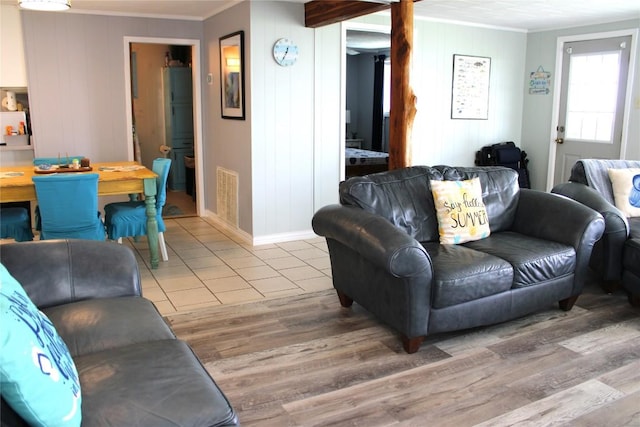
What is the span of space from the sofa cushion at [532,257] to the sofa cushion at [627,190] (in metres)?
1.14

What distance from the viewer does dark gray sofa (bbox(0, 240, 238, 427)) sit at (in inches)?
59.4

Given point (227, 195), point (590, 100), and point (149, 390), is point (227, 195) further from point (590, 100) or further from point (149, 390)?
point (149, 390)

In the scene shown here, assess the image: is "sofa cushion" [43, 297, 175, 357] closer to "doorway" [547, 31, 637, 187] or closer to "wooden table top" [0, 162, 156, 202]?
"wooden table top" [0, 162, 156, 202]

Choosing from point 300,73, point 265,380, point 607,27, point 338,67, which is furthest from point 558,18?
point 265,380

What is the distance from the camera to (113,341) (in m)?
1.94

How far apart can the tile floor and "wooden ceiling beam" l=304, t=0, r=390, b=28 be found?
6.56 ft

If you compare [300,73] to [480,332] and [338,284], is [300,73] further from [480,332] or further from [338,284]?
[480,332]

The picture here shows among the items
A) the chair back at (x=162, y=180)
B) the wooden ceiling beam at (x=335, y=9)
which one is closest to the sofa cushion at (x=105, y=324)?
the chair back at (x=162, y=180)

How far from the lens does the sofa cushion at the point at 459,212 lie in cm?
341

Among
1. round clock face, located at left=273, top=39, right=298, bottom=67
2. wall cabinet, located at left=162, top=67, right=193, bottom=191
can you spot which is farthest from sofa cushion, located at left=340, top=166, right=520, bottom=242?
wall cabinet, located at left=162, top=67, right=193, bottom=191

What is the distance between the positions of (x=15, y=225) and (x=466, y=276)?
3.23 meters

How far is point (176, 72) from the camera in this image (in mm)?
7590

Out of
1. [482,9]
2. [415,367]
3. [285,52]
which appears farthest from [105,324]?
[482,9]

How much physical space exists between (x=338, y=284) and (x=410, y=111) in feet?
4.47
